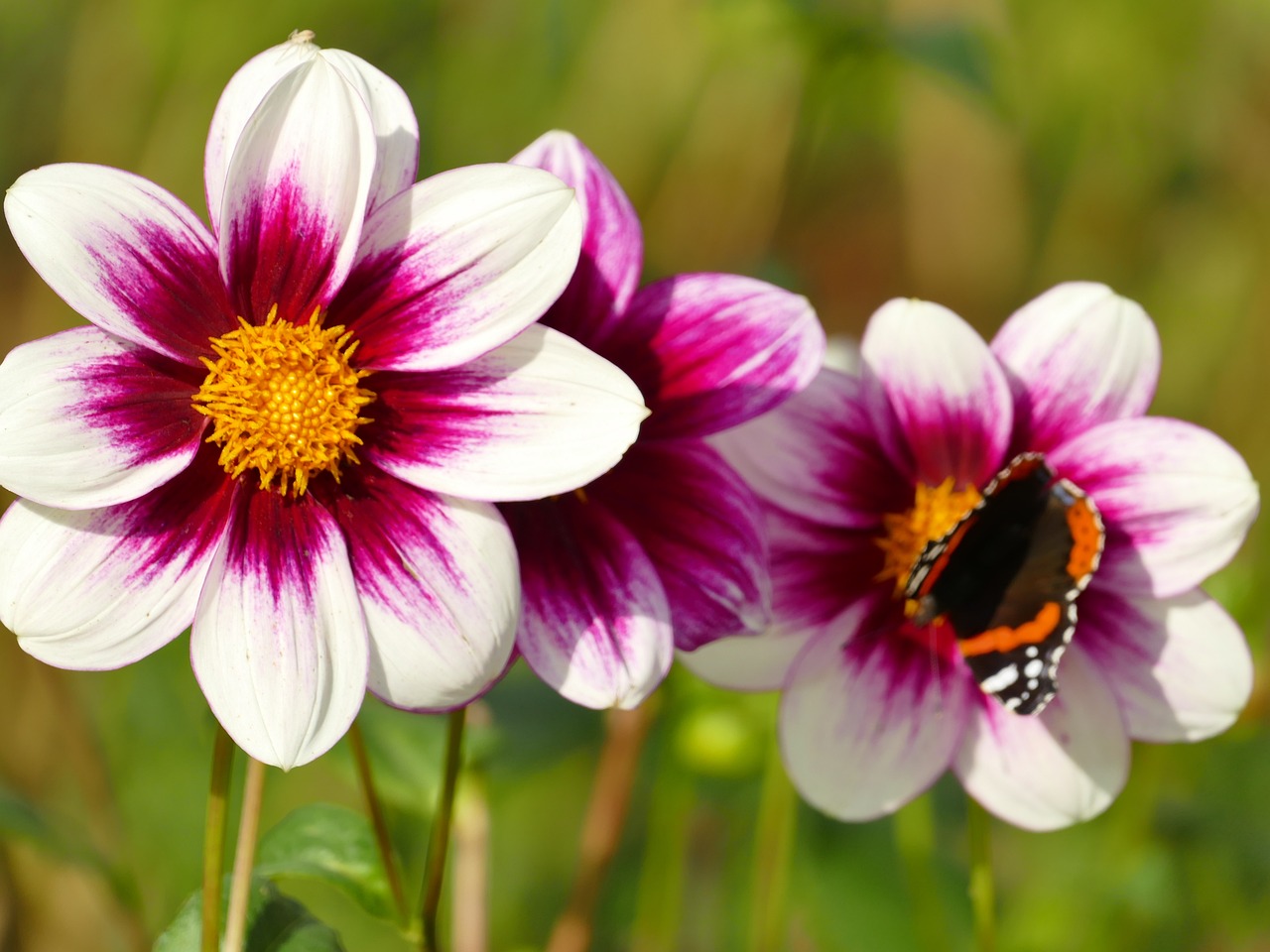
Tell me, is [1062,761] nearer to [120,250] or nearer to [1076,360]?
[1076,360]

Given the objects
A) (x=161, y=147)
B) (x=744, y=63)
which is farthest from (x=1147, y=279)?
(x=161, y=147)

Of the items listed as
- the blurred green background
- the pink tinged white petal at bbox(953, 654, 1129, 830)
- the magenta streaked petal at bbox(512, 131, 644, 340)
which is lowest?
the blurred green background

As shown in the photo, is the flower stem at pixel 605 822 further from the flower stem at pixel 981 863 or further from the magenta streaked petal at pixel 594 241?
the magenta streaked petal at pixel 594 241

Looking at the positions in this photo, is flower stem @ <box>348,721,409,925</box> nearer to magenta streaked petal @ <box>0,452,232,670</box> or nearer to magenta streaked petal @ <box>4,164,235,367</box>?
magenta streaked petal @ <box>0,452,232,670</box>

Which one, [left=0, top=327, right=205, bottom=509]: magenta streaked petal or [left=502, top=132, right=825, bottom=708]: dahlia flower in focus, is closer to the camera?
[left=0, top=327, right=205, bottom=509]: magenta streaked petal

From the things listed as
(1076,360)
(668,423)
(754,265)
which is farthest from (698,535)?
(754,265)

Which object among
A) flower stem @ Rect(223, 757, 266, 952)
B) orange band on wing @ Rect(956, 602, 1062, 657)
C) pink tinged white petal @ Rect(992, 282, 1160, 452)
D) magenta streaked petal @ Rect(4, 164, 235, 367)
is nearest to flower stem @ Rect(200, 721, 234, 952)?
flower stem @ Rect(223, 757, 266, 952)

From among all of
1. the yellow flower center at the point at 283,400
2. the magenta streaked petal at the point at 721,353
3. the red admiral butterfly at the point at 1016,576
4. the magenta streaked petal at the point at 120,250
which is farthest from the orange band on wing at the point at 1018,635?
the magenta streaked petal at the point at 120,250
